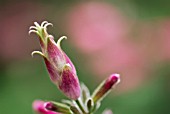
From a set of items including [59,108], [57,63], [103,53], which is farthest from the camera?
[103,53]

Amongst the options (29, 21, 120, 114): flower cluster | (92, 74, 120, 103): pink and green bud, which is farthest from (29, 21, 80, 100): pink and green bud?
(92, 74, 120, 103): pink and green bud

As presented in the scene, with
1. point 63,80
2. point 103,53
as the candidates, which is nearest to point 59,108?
point 63,80

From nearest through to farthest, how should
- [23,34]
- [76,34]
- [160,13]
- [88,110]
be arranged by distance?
[88,110]
[76,34]
[160,13]
[23,34]

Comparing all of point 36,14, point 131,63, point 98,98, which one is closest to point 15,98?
point 131,63

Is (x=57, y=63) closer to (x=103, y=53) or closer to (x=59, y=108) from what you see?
(x=59, y=108)

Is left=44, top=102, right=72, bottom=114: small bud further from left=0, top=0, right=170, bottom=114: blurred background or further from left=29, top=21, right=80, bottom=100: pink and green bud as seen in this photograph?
left=0, top=0, right=170, bottom=114: blurred background

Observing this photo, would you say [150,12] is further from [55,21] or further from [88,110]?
[88,110]
